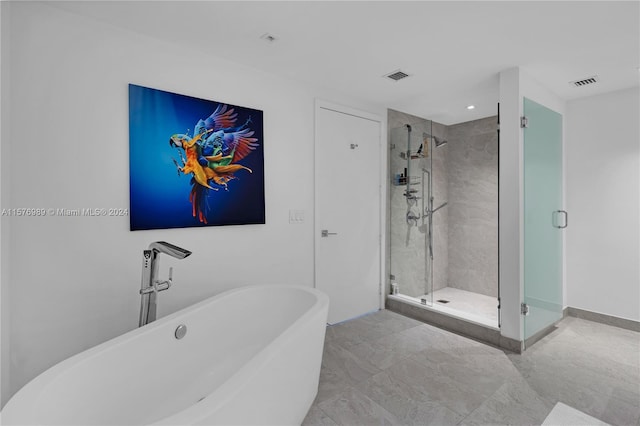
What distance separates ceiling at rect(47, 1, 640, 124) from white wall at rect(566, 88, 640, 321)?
1.10 ft

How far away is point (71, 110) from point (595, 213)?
4616 millimetres

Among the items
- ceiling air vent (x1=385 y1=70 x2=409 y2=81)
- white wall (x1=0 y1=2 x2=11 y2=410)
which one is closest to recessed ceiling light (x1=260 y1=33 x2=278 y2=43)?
ceiling air vent (x1=385 y1=70 x2=409 y2=81)

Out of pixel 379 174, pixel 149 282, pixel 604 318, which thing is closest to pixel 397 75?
pixel 379 174

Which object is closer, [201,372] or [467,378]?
[201,372]

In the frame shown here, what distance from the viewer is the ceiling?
1.83m

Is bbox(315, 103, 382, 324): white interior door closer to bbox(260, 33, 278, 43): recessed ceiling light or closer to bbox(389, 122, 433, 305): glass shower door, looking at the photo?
bbox(389, 122, 433, 305): glass shower door

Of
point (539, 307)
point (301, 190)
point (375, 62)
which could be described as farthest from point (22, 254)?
point (539, 307)

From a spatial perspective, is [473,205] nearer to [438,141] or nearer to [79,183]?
[438,141]

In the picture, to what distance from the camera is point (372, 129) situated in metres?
3.56

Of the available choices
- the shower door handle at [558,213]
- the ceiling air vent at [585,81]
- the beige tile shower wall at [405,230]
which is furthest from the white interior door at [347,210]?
the ceiling air vent at [585,81]

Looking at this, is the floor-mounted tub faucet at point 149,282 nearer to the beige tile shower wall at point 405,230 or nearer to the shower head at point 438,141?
the beige tile shower wall at point 405,230

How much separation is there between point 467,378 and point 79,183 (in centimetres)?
284

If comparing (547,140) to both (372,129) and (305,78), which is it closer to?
(372,129)

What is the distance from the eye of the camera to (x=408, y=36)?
2127mm
